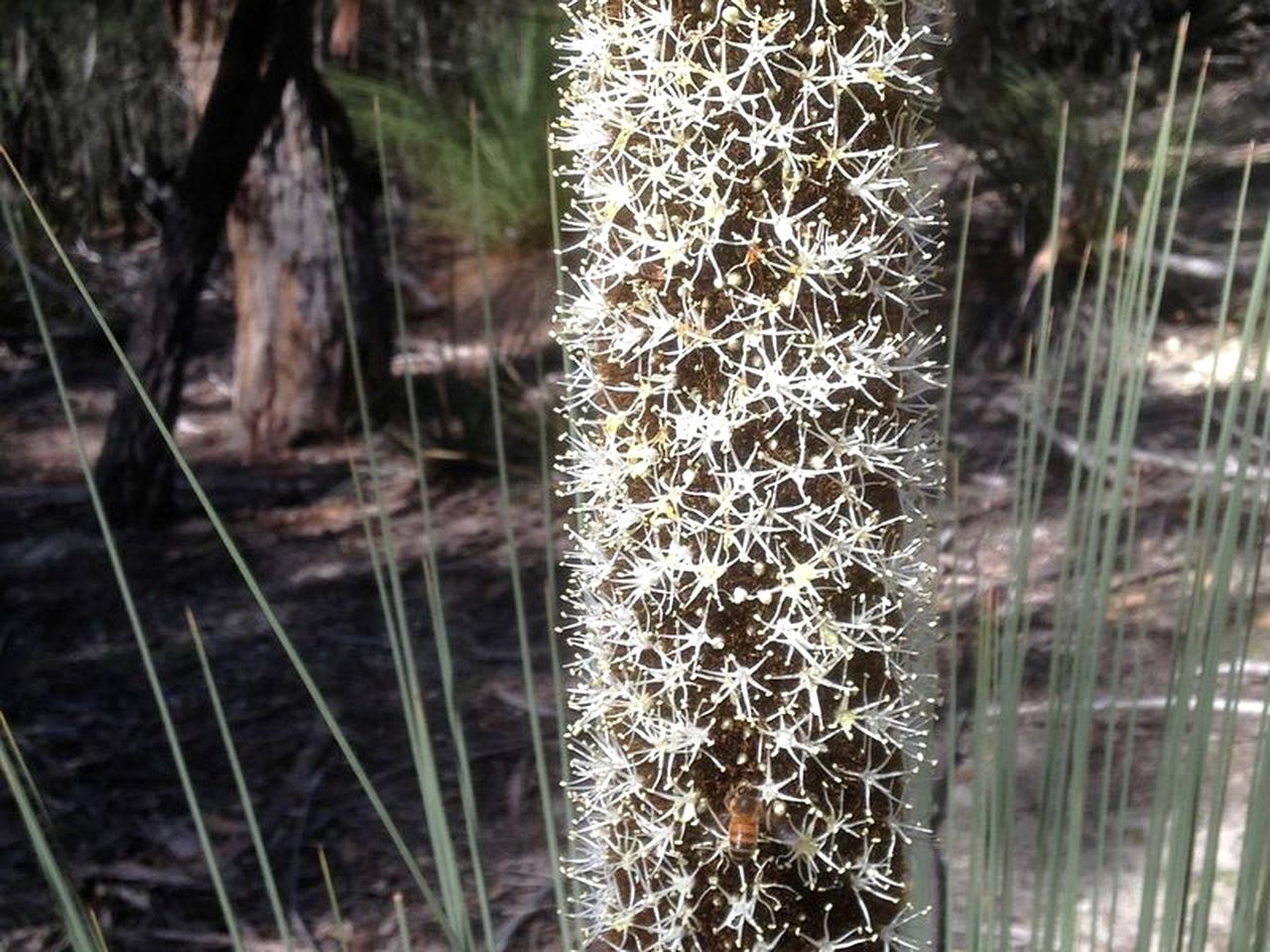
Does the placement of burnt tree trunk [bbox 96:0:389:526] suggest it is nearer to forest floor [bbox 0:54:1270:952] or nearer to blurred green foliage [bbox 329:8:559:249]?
forest floor [bbox 0:54:1270:952]

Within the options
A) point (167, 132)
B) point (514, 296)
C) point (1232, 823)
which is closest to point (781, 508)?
point (1232, 823)

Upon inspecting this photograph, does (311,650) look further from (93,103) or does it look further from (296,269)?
(93,103)

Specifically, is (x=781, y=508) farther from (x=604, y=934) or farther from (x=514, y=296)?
(x=514, y=296)

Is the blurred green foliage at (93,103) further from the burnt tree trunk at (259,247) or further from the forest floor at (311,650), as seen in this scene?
the burnt tree trunk at (259,247)

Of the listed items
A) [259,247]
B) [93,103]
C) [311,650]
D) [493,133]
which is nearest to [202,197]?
[259,247]

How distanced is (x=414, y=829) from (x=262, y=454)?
2.49 metres

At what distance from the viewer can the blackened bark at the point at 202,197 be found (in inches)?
178

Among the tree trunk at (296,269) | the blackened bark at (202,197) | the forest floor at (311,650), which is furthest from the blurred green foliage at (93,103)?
the blackened bark at (202,197)

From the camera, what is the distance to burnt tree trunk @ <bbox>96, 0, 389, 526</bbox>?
4586 millimetres

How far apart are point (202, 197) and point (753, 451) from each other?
12.5ft

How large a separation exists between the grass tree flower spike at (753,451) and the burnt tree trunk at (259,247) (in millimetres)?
3569

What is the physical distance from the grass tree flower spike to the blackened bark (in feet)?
11.9

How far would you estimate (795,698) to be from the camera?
1112 mm

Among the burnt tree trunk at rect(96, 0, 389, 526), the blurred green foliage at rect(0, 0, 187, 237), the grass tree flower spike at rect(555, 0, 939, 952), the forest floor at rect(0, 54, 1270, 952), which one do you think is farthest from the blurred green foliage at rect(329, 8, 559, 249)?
the grass tree flower spike at rect(555, 0, 939, 952)
